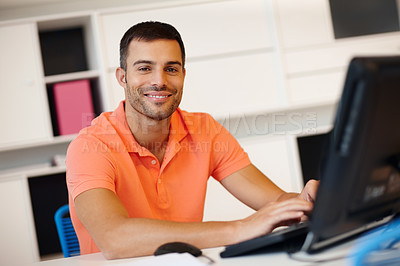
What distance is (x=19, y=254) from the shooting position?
3.12 m

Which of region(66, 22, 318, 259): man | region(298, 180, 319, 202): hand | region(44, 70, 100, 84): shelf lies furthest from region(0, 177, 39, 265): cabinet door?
region(298, 180, 319, 202): hand

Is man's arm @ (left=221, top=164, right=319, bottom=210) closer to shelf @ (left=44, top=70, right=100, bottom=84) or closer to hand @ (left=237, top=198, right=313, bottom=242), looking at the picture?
hand @ (left=237, top=198, right=313, bottom=242)

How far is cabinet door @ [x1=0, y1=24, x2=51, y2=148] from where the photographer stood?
10.5 feet

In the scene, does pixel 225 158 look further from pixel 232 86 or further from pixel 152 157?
pixel 232 86

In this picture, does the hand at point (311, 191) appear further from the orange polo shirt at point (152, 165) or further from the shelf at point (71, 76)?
the shelf at point (71, 76)

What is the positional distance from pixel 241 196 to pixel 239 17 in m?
1.97

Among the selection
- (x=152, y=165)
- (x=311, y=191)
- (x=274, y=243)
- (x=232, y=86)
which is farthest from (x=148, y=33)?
(x=232, y=86)

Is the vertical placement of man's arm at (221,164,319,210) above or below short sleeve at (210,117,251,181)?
below

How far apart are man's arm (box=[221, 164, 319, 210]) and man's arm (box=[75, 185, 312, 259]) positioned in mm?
499

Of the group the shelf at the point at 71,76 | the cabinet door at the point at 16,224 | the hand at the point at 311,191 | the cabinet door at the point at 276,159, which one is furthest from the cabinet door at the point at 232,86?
the hand at the point at 311,191

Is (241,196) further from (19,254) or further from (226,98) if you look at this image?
(19,254)

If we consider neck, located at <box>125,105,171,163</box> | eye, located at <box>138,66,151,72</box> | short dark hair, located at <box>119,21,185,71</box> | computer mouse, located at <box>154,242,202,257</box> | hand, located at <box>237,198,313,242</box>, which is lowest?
computer mouse, located at <box>154,242,202,257</box>

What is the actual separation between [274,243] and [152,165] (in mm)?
735

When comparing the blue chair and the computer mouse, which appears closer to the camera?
the computer mouse
